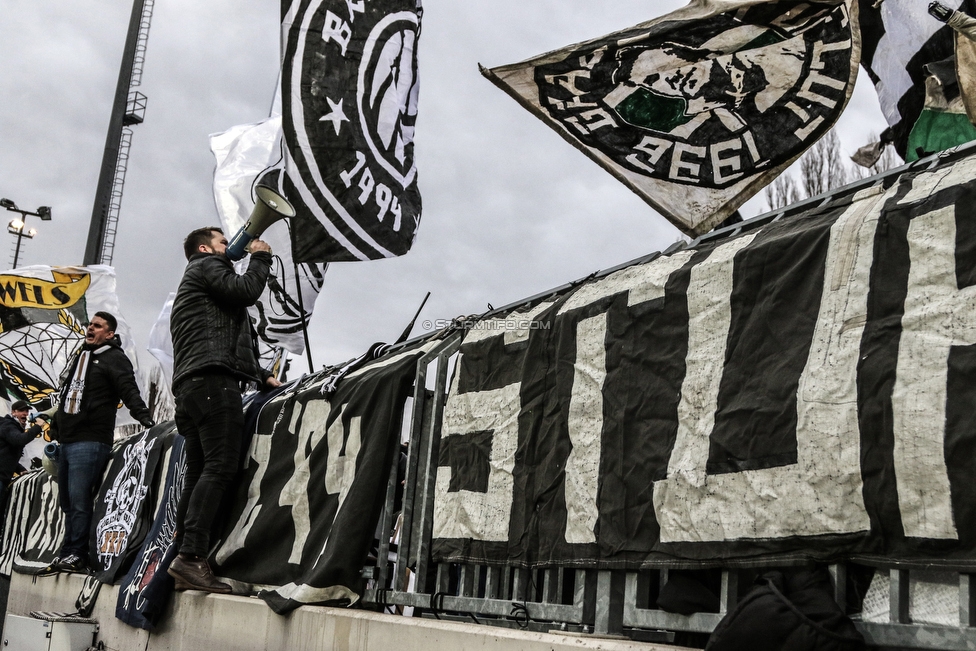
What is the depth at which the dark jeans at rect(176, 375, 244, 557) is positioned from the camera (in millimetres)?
5855

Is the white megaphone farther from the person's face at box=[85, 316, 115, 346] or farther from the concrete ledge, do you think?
the person's face at box=[85, 316, 115, 346]

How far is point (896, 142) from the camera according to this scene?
462 cm

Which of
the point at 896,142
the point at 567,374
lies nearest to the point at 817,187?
the point at 896,142

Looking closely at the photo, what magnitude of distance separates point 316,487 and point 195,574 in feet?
3.83

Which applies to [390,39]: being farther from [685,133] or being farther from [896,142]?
[896,142]

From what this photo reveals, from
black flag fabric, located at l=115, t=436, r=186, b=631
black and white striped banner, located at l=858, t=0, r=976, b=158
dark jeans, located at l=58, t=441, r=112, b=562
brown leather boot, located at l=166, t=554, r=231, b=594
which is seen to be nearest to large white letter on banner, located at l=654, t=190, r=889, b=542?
black and white striped banner, located at l=858, t=0, r=976, b=158

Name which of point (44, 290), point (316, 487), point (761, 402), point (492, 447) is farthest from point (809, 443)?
point (44, 290)

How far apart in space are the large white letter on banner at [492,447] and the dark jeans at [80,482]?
528 centimetres

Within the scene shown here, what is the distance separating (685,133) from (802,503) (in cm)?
253

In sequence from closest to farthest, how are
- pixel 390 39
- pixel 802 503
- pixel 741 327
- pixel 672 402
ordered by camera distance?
pixel 802 503
pixel 741 327
pixel 672 402
pixel 390 39

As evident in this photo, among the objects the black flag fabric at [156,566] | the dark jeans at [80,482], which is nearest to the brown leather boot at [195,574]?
the black flag fabric at [156,566]

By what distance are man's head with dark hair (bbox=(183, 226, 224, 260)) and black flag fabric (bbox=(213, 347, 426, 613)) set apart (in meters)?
1.25

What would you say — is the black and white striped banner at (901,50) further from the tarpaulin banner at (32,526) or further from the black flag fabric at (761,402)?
the tarpaulin banner at (32,526)

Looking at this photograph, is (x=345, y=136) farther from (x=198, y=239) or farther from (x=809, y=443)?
(x=809, y=443)
